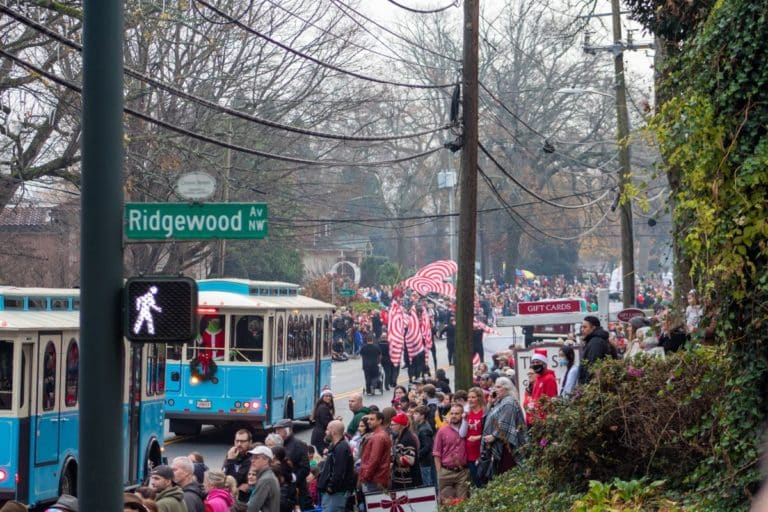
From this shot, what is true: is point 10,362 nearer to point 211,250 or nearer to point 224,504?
point 224,504

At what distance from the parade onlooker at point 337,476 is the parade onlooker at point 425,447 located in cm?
155

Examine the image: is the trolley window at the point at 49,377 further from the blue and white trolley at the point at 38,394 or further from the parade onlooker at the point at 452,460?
the parade onlooker at the point at 452,460

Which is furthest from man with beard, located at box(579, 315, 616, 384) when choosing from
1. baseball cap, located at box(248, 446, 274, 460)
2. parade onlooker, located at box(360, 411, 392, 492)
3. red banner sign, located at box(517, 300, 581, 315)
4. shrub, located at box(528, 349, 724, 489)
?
red banner sign, located at box(517, 300, 581, 315)

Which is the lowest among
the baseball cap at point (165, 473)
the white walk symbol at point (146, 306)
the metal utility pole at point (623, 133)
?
the baseball cap at point (165, 473)

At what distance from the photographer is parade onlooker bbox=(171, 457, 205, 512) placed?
11.2 metres

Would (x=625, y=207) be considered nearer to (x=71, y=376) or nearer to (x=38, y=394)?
(x=71, y=376)

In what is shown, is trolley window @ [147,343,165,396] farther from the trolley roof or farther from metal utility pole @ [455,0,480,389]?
metal utility pole @ [455,0,480,389]

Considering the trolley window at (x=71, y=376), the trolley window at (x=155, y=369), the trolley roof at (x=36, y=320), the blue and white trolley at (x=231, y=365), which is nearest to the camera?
the trolley roof at (x=36, y=320)

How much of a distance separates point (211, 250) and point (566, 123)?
94.9ft

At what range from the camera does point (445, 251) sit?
92.9 m

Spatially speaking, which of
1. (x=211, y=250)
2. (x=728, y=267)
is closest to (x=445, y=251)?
(x=211, y=250)

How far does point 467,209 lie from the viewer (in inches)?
750

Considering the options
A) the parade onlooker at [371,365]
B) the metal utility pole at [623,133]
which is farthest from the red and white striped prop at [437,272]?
the metal utility pole at [623,133]

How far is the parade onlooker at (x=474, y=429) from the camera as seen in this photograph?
14.4m
